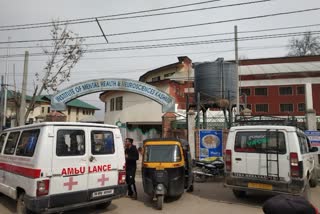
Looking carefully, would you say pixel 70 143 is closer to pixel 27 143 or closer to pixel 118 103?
pixel 27 143

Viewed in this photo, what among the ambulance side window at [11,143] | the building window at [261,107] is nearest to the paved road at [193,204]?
the ambulance side window at [11,143]

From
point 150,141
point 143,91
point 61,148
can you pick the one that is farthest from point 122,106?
point 61,148

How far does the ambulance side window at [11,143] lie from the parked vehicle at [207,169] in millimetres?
7128

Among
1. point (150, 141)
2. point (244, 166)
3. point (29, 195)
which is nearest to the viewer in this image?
point (29, 195)

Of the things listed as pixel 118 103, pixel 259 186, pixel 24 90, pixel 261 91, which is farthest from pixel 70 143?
pixel 261 91

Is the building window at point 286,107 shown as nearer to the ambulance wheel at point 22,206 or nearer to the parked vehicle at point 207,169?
the parked vehicle at point 207,169

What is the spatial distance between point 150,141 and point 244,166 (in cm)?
277

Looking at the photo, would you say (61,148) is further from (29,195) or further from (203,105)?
(203,105)

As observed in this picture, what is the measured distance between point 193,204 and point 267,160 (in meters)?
2.36

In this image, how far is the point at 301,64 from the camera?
48.3m

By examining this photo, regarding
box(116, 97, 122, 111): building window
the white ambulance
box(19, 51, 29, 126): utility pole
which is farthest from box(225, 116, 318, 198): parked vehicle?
box(116, 97, 122, 111): building window

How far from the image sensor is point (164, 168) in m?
8.26

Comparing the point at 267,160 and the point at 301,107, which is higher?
the point at 301,107

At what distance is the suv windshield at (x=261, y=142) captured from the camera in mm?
7953
